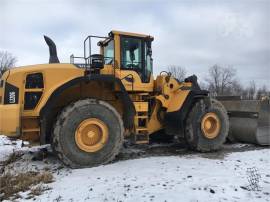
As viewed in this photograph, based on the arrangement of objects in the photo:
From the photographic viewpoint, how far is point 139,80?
9602 millimetres

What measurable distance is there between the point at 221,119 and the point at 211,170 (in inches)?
117

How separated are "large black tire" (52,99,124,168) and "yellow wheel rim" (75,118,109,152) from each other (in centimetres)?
7

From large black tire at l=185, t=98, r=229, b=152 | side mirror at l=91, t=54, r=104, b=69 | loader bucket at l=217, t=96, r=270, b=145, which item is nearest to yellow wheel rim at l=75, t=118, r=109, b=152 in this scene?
side mirror at l=91, t=54, r=104, b=69

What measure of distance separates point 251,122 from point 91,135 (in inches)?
202

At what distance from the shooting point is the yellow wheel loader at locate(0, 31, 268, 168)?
796 cm

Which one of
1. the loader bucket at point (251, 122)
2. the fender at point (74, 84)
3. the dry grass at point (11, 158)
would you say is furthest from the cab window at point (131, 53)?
the loader bucket at point (251, 122)

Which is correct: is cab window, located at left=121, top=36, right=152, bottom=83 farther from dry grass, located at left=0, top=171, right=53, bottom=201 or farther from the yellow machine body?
dry grass, located at left=0, top=171, right=53, bottom=201

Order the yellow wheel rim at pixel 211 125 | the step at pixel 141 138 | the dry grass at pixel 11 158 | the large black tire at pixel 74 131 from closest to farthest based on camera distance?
the large black tire at pixel 74 131 < the dry grass at pixel 11 158 < the step at pixel 141 138 < the yellow wheel rim at pixel 211 125

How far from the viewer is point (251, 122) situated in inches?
426

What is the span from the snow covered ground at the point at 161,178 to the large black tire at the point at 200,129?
1.73ft

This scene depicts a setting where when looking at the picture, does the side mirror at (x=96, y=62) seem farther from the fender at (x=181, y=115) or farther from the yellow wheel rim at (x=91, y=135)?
the fender at (x=181, y=115)

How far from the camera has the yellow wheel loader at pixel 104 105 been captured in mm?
7965

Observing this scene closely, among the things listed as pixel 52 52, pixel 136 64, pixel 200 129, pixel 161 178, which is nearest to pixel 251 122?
pixel 200 129

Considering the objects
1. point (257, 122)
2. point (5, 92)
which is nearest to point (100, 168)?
point (5, 92)
